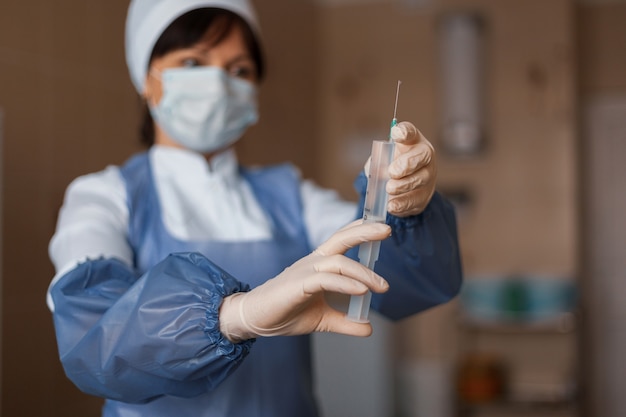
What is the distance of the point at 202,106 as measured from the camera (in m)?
1.20

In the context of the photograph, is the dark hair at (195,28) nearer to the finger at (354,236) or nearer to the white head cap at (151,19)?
the white head cap at (151,19)

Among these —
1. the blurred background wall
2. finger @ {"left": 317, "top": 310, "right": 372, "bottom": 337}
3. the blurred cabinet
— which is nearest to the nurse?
finger @ {"left": 317, "top": 310, "right": 372, "bottom": 337}

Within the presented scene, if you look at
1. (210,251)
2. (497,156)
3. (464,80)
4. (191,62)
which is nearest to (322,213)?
(210,251)

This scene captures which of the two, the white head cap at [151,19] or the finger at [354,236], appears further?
the white head cap at [151,19]

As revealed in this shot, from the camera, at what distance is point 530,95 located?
354 cm

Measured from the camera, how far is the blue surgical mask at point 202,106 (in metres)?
1.19

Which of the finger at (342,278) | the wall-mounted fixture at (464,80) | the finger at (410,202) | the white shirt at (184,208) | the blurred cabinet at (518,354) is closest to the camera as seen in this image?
the finger at (342,278)

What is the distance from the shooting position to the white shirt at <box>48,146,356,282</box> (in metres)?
1.01

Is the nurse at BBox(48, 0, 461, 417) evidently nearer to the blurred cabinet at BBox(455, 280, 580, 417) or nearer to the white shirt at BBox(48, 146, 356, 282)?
the white shirt at BBox(48, 146, 356, 282)

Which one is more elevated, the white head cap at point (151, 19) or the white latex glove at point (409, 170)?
the white head cap at point (151, 19)

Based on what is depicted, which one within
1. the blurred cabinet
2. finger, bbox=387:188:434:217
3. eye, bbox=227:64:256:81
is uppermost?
eye, bbox=227:64:256:81

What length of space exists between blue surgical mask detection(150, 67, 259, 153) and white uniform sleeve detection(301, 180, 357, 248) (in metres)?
0.17

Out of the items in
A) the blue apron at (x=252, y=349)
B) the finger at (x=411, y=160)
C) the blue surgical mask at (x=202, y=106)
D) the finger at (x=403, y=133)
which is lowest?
the blue apron at (x=252, y=349)

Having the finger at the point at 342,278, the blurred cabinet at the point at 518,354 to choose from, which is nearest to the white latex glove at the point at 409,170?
the finger at the point at 342,278
